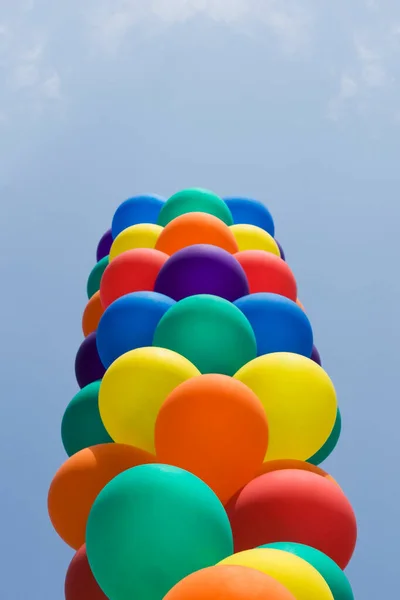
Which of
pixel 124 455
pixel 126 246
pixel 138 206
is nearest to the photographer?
pixel 124 455

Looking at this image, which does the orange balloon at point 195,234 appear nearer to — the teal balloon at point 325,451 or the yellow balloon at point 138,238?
the yellow balloon at point 138,238

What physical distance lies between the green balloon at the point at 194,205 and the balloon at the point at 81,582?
354cm

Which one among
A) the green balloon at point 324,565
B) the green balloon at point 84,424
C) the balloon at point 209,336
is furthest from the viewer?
the green balloon at point 84,424

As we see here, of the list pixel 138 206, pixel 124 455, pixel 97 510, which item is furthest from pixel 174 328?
pixel 138 206

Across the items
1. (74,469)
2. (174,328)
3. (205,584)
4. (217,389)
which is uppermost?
(174,328)

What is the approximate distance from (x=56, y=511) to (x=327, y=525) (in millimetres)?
1555

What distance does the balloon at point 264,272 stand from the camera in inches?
225

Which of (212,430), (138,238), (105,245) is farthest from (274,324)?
(105,245)

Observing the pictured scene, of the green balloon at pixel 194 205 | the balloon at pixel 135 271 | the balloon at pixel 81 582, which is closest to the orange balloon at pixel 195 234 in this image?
the balloon at pixel 135 271

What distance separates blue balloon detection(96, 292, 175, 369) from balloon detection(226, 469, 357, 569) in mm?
1630

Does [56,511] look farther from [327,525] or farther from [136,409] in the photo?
[327,525]

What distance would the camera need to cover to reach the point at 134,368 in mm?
4160

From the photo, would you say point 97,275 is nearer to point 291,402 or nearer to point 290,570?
point 291,402

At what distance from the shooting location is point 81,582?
3.75 metres
